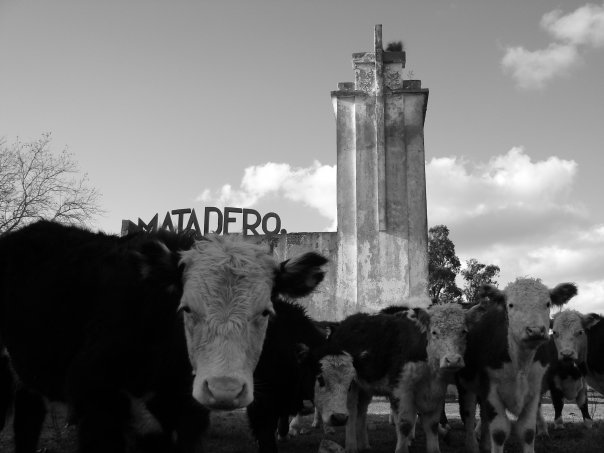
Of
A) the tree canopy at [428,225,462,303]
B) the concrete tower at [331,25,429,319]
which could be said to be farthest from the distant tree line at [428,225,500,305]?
the concrete tower at [331,25,429,319]

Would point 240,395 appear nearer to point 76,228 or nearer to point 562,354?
point 76,228

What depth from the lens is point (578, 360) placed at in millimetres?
12578

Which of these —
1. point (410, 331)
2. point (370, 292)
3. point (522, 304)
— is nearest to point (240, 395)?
point (522, 304)

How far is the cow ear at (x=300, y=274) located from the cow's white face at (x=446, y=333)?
4252 millimetres

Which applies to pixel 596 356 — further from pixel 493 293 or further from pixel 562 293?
pixel 493 293

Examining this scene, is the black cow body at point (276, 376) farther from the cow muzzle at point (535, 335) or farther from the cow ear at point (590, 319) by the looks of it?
the cow ear at point (590, 319)

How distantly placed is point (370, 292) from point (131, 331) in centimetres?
2461

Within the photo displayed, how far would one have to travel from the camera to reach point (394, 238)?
29.0 metres

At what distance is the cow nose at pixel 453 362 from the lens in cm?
839

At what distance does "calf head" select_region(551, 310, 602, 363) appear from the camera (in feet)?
39.8

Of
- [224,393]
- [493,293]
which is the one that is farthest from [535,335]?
[224,393]

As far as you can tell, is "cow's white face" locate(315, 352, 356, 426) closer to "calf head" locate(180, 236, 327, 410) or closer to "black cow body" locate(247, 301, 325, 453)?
Result: "black cow body" locate(247, 301, 325, 453)

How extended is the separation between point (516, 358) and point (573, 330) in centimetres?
473

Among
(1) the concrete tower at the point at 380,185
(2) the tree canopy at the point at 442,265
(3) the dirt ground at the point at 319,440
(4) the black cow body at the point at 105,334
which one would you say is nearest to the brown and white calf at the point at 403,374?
(3) the dirt ground at the point at 319,440
